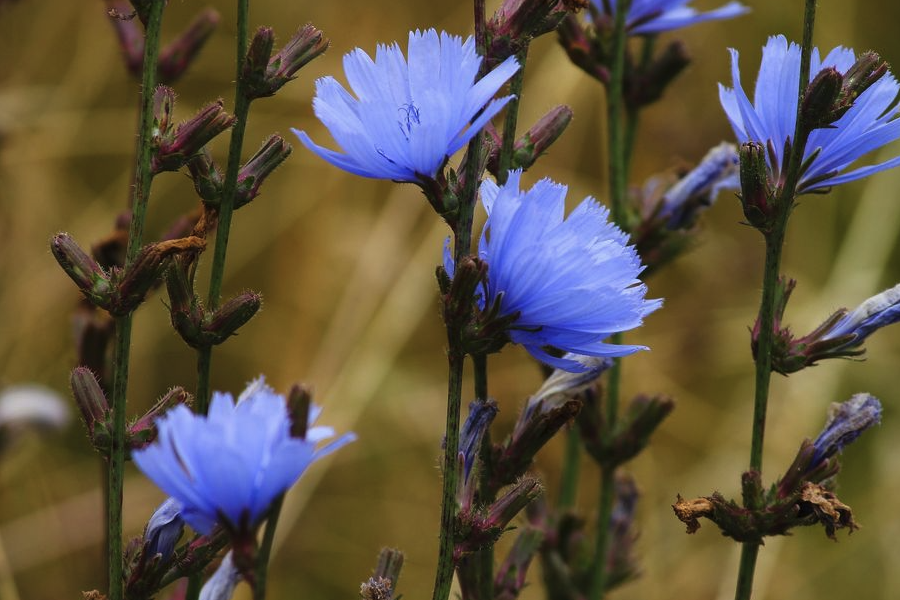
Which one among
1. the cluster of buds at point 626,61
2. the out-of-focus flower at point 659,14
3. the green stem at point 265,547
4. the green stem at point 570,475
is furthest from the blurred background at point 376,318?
the green stem at point 265,547

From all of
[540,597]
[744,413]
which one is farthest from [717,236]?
[540,597]

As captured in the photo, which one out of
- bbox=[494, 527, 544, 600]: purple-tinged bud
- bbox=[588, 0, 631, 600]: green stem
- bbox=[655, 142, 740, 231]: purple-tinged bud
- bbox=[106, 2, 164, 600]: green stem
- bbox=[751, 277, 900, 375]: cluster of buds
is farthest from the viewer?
bbox=[655, 142, 740, 231]: purple-tinged bud

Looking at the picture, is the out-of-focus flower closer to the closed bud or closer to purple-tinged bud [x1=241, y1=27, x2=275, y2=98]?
the closed bud

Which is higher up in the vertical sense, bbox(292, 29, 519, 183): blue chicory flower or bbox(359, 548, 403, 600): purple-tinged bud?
bbox(292, 29, 519, 183): blue chicory flower

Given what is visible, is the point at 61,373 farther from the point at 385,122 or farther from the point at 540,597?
the point at 385,122

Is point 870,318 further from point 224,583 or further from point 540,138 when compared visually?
point 224,583

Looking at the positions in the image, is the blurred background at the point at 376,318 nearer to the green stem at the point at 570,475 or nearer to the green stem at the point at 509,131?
the green stem at the point at 570,475

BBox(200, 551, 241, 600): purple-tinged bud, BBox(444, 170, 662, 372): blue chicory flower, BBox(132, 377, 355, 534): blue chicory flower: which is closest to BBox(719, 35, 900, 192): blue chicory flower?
BBox(444, 170, 662, 372): blue chicory flower
